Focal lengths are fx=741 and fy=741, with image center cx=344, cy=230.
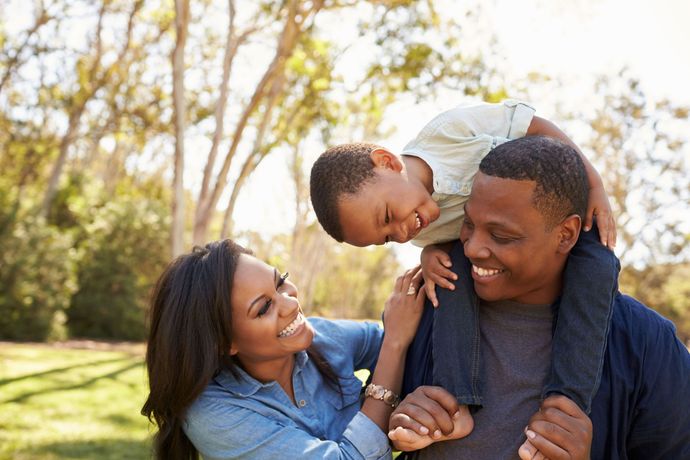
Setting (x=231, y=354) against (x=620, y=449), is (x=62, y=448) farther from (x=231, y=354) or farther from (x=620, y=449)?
(x=620, y=449)

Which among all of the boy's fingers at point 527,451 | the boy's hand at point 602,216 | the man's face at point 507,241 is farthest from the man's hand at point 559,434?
the boy's hand at point 602,216

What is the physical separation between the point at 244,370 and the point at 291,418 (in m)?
0.28

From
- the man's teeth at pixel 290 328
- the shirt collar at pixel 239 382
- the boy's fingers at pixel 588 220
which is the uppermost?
the boy's fingers at pixel 588 220

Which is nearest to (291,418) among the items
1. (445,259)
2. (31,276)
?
(445,259)

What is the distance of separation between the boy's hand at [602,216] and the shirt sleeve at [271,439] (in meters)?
1.09

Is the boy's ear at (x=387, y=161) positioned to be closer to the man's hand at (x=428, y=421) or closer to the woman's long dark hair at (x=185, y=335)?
the woman's long dark hair at (x=185, y=335)

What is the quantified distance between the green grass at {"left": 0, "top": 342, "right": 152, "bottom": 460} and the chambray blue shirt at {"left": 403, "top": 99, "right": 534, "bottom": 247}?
4256 mm

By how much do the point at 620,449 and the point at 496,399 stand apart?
17.9 inches

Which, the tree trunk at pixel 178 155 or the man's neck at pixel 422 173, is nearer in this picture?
the man's neck at pixel 422 173

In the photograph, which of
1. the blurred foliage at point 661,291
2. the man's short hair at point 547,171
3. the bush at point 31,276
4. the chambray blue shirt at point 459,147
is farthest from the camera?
the blurred foliage at point 661,291

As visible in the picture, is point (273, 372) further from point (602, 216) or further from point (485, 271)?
point (602, 216)

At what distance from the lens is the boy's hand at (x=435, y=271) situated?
286cm

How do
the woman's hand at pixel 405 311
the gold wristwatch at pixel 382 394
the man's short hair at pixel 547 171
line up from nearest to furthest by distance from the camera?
the man's short hair at pixel 547 171, the gold wristwatch at pixel 382 394, the woman's hand at pixel 405 311

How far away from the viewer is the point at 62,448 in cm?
730
